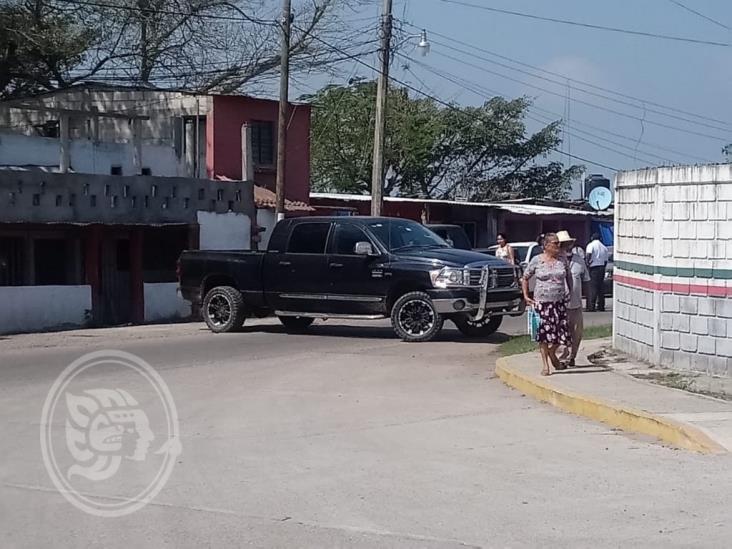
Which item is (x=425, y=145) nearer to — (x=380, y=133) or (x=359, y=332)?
(x=380, y=133)

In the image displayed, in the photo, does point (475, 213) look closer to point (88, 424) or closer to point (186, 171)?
point (186, 171)

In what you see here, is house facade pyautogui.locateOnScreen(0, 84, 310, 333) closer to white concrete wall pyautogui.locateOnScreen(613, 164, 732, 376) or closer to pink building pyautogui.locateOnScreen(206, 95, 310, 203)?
pink building pyautogui.locateOnScreen(206, 95, 310, 203)

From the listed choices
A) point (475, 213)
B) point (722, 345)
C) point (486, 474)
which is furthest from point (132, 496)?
point (475, 213)

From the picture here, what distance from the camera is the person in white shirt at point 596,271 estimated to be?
83.6 feet

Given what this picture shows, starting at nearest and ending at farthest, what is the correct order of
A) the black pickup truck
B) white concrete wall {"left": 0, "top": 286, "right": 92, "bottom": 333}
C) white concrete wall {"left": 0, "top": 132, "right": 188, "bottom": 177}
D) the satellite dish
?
the black pickup truck, white concrete wall {"left": 0, "top": 286, "right": 92, "bottom": 333}, white concrete wall {"left": 0, "top": 132, "right": 188, "bottom": 177}, the satellite dish

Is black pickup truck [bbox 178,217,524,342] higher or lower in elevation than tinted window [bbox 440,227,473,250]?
lower

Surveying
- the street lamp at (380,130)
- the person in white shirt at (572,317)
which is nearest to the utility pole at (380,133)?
the street lamp at (380,130)

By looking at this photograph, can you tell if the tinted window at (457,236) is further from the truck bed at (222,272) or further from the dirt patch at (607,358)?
the dirt patch at (607,358)

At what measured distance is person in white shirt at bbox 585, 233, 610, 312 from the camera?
2548 centimetres

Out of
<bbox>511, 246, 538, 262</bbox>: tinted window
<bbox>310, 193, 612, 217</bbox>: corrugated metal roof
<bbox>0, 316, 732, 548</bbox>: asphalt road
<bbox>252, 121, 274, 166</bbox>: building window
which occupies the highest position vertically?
<bbox>252, 121, 274, 166</bbox>: building window

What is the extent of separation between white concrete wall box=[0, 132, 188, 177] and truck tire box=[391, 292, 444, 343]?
12.4 meters

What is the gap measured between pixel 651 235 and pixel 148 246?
14792 millimetres

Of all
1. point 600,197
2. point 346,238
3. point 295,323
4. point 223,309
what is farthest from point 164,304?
point 600,197

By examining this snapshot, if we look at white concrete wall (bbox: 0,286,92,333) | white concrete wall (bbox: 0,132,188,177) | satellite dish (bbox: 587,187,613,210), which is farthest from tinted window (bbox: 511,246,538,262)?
white concrete wall (bbox: 0,286,92,333)
